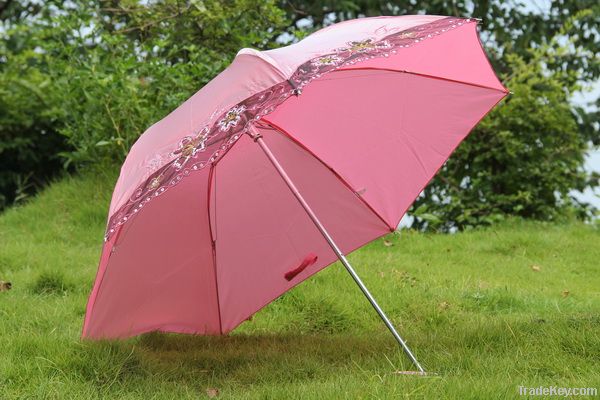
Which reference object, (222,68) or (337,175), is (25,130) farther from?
(337,175)

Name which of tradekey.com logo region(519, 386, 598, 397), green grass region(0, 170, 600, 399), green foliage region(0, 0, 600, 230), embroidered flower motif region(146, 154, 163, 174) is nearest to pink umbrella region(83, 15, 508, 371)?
green grass region(0, 170, 600, 399)

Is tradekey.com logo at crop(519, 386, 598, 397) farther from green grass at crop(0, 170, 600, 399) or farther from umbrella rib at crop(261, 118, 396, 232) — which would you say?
umbrella rib at crop(261, 118, 396, 232)

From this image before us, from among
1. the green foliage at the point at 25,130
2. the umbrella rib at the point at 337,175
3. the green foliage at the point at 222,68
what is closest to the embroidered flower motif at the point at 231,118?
the umbrella rib at the point at 337,175

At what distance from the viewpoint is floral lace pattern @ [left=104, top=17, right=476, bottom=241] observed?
2.62 metres

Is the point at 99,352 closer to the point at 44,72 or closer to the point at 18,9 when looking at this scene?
the point at 44,72

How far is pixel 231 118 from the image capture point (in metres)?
2.68

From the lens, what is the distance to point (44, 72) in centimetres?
822

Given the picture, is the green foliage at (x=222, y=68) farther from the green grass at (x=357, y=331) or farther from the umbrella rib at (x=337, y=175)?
the umbrella rib at (x=337, y=175)

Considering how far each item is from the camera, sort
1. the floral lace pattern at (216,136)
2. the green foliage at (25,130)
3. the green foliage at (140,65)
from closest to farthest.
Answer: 1. the floral lace pattern at (216,136)
2. the green foliage at (140,65)
3. the green foliage at (25,130)

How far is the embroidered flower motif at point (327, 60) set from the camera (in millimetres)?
2713

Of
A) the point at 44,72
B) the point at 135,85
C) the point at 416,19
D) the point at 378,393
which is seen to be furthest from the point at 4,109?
the point at 378,393

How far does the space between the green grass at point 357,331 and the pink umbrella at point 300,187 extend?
26 centimetres

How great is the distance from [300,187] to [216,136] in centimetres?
85

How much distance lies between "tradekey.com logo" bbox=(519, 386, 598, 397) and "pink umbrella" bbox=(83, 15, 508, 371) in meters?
0.94
